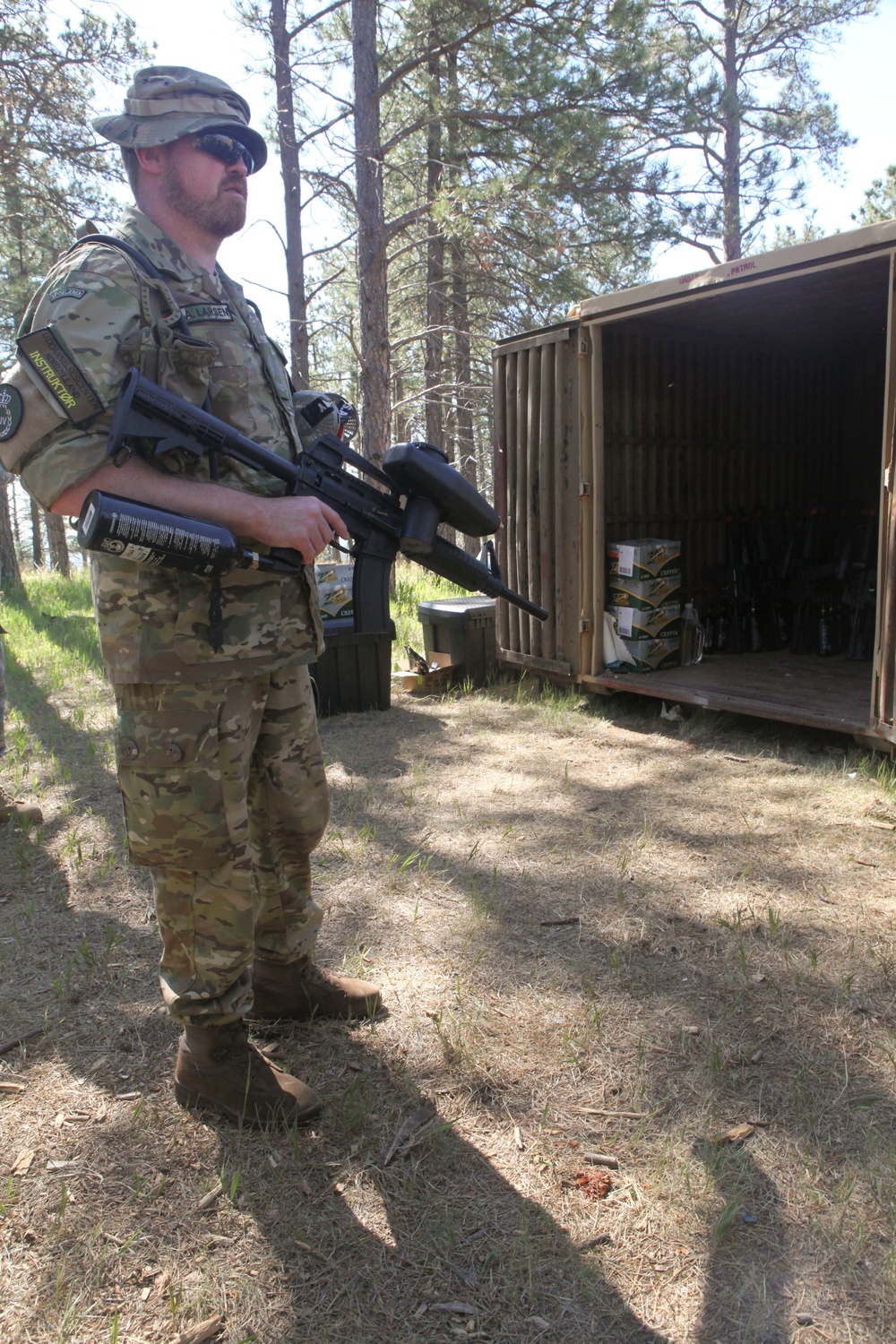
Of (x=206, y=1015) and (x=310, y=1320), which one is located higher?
(x=206, y=1015)

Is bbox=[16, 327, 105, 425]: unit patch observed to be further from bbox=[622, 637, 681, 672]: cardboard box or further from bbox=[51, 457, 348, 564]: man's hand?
bbox=[622, 637, 681, 672]: cardboard box

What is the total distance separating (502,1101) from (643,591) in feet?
14.6

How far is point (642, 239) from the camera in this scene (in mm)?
11844

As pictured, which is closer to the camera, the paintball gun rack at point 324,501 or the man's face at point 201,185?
the paintball gun rack at point 324,501

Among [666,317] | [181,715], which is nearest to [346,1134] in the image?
[181,715]

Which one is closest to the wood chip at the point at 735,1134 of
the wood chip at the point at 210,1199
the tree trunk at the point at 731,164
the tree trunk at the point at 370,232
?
the wood chip at the point at 210,1199

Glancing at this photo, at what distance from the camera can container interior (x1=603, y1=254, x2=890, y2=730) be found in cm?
648

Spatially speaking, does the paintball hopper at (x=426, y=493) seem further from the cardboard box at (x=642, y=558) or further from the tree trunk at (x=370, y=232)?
the tree trunk at (x=370, y=232)

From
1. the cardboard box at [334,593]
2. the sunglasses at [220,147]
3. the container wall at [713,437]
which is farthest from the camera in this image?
the container wall at [713,437]

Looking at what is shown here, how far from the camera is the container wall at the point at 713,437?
6828mm

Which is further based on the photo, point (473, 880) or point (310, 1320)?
point (473, 880)

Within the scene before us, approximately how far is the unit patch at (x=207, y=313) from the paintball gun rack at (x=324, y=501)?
270 millimetres

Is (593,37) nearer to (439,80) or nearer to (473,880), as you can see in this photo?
(439,80)

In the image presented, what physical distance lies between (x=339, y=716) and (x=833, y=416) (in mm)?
5683
